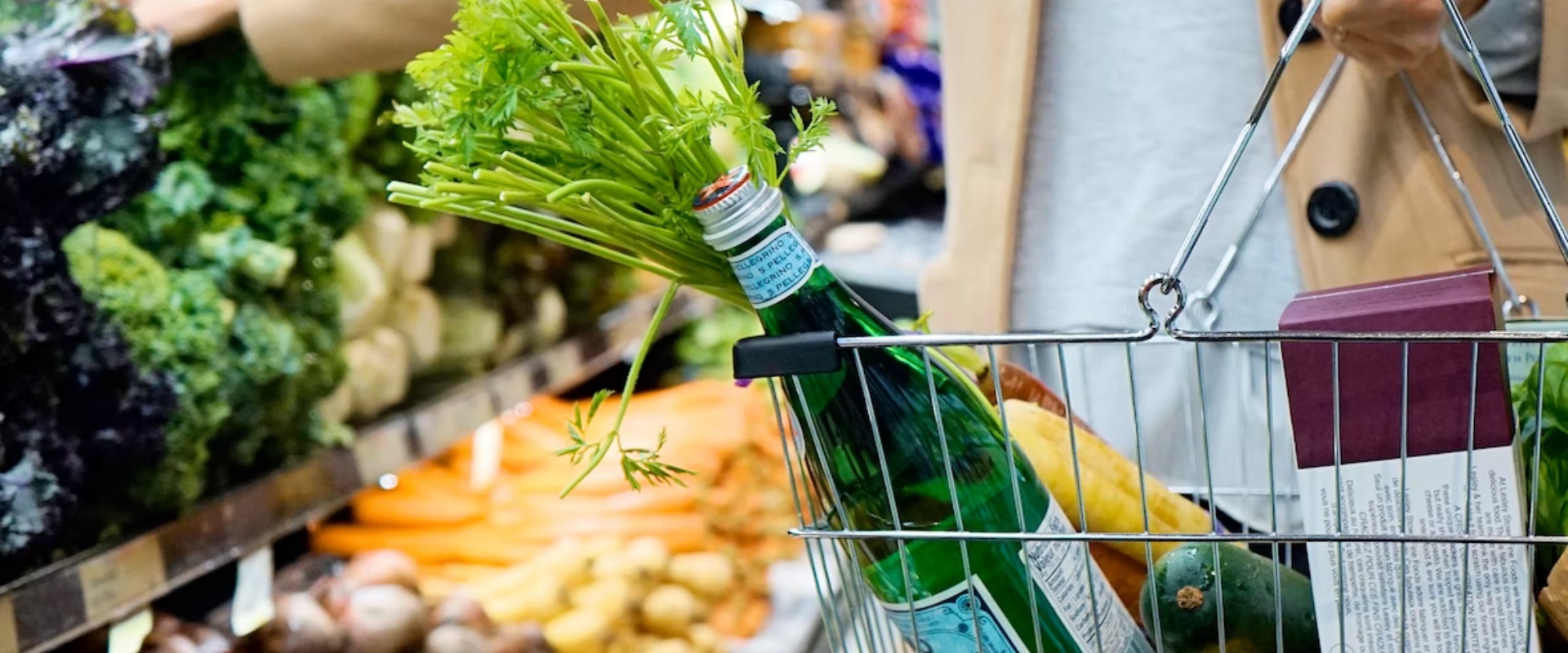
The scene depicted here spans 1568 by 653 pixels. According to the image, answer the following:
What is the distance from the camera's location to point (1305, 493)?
630 mm

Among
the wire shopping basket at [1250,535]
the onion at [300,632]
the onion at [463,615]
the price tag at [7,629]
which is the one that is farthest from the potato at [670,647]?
the wire shopping basket at [1250,535]

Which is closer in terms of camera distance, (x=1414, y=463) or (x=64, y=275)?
(x=1414, y=463)

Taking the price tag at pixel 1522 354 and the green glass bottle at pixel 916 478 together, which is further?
the price tag at pixel 1522 354

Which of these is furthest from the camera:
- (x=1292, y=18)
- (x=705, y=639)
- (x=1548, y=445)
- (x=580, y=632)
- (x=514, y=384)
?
(x=514, y=384)

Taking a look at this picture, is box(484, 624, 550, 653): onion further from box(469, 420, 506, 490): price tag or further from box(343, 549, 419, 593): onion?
box(469, 420, 506, 490): price tag

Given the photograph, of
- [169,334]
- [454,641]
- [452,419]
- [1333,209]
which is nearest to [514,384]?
[452,419]

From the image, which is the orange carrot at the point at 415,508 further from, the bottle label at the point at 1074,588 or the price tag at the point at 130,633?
the bottle label at the point at 1074,588

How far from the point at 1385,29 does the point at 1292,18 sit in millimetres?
268

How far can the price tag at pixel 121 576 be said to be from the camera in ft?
3.27

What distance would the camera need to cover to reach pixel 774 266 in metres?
0.58

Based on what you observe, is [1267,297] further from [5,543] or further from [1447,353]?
[5,543]

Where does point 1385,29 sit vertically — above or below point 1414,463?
above

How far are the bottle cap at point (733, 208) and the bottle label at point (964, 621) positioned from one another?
20cm

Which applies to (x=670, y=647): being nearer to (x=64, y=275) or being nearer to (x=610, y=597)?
(x=610, y=597)
